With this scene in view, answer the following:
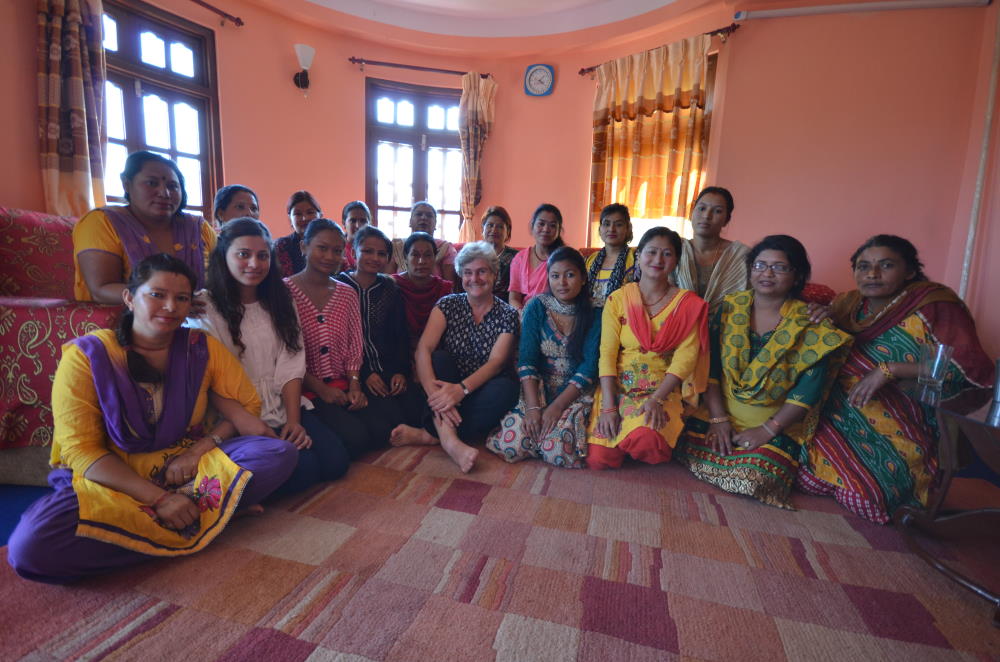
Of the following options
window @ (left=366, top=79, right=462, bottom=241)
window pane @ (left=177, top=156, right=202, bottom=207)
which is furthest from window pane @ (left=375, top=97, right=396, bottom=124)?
window pane @ (left=177, top=156, right=202, bottom=207)

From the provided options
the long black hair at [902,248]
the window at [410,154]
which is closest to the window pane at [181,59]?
the window at [410,154]

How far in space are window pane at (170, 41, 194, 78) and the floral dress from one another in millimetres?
4101

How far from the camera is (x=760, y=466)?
1.76 m

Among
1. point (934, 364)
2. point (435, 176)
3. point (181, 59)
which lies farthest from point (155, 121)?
point (934, 364)

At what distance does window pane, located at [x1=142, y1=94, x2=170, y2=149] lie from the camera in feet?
12.7

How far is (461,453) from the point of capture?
6.25 feet

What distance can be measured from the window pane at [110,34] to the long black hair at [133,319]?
11.5ft

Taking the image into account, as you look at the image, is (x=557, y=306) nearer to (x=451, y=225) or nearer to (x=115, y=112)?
(x=451, y=225)

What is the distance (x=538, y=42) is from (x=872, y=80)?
9.92 ft

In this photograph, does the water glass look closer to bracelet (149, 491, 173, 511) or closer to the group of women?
the group of women

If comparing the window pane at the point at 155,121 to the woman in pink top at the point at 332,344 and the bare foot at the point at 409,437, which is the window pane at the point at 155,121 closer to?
the woman in pink top at the point at 332,344

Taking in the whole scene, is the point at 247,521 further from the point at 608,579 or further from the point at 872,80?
the point at 872,80

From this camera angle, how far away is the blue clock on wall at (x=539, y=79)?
5.03m

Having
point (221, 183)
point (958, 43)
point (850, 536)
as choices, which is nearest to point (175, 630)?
point (850, 536)
